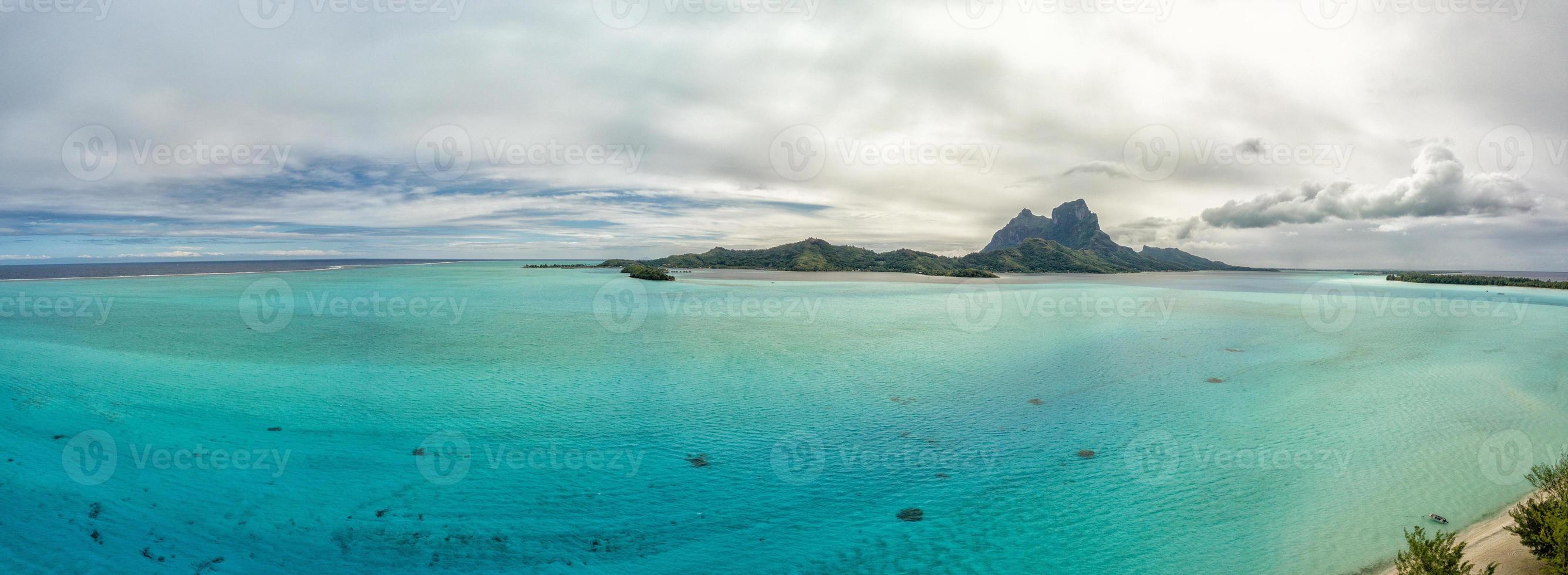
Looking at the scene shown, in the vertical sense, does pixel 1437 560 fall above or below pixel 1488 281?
below

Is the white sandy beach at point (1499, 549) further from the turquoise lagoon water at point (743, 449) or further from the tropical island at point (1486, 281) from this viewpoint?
the tropical island at point (1486, 281)

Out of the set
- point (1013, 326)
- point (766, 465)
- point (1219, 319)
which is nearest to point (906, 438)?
point (766, 465)

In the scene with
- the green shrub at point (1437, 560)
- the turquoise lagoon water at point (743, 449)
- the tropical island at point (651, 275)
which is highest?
the tropical island at point (651, 275)

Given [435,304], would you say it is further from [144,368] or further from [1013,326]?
[1013,326]

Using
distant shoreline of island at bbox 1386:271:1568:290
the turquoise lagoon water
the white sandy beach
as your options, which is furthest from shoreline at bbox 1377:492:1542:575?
distant shoreline of island at bbox 1386:271:1568:290

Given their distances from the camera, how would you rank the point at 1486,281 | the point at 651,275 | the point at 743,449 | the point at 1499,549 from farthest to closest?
1. the point at 651,275
2. the point at 1486,281
3. the point at 743,449
4. the point at 1499,549

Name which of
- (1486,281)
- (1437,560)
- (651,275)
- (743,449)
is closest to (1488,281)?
(1486,281)

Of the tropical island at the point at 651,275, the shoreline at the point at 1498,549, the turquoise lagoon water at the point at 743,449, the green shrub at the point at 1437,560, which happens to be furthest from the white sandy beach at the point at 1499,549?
the tropical island at the point at 651,275

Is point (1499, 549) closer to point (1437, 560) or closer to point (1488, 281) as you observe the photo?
point (1437, 560)
